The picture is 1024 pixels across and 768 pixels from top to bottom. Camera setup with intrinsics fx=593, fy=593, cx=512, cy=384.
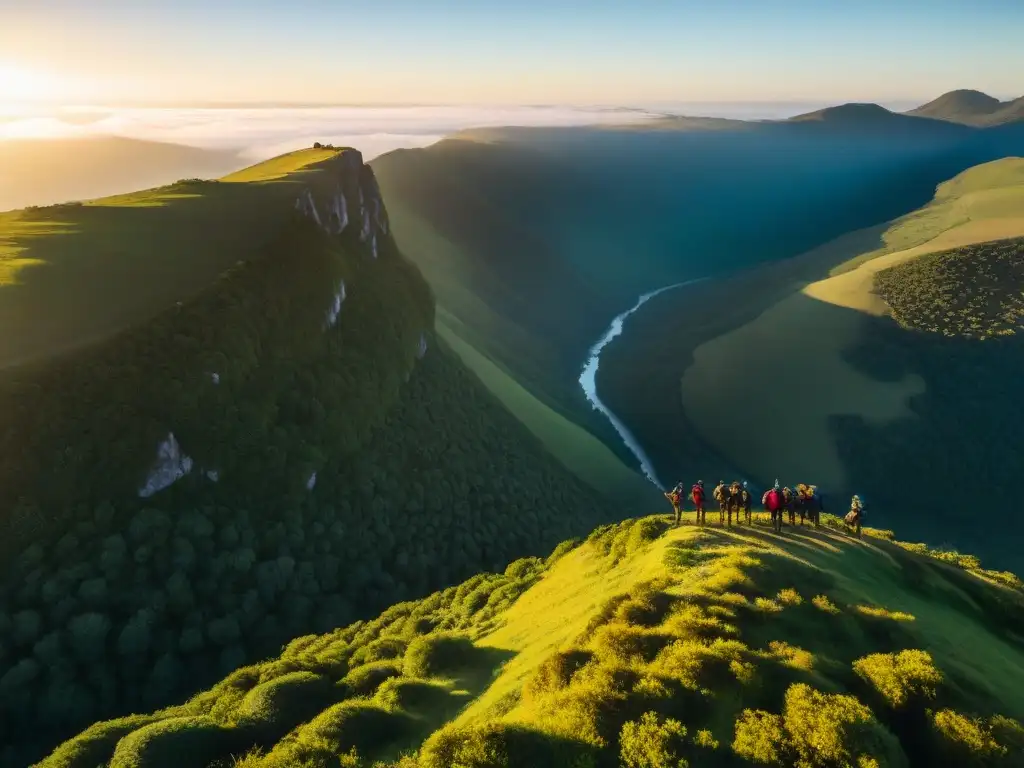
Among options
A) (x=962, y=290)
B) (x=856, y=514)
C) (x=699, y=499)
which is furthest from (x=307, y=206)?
(x=962, y=290)

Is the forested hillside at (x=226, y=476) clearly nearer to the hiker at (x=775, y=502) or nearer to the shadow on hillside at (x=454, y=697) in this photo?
the shadow on hillside at (x=454, y=697)

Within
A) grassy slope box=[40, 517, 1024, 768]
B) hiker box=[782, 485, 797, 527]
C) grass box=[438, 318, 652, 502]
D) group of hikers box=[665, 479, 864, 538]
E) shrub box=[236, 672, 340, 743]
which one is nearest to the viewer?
grassy slope box=[40, 517, 1024, 768]

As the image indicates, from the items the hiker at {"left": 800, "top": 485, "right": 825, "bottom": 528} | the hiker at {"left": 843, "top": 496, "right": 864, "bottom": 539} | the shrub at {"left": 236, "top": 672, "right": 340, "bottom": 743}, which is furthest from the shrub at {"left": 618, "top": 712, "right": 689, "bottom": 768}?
the hiker at {"left": 843, "top": 496, "right": 864, "bottom": 539}

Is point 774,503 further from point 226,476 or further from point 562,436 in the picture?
point 562,436

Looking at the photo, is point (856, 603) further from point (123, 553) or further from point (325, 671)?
point (123, 553)

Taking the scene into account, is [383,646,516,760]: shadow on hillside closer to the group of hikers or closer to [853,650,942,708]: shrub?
[853,650,942,708]: shrub

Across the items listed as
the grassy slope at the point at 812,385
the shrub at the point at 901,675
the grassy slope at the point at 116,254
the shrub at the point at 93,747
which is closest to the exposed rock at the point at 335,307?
the grassy slope at the point at 116,254
